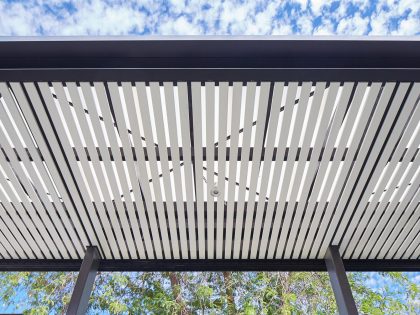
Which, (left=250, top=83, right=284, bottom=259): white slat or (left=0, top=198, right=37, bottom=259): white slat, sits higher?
(left=250, top=83, right=284, bottom=259): white slat

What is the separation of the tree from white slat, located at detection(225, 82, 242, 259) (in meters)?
2.32

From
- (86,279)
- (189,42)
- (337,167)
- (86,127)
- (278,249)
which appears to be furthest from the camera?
(278,249)

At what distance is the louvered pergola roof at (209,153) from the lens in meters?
1.70

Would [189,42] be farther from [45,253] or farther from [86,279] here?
[45,253]

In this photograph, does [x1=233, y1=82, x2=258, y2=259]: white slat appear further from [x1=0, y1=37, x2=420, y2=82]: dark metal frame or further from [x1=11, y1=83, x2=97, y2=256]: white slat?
[x1=11, y1=83, x2=97, y2=256]: white slat

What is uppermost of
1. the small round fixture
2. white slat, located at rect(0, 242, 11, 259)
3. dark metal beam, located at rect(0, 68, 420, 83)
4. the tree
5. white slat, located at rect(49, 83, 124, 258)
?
dark metal beam, located at rect(0, 68, 420, 83)

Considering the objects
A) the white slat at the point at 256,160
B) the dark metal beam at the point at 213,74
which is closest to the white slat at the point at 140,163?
the dark metal beam at the point at 213,74

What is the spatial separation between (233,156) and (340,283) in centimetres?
169

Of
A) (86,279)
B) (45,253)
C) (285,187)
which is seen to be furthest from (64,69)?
(45,253)

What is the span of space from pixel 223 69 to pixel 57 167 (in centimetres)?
156

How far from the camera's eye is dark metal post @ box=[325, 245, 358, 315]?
9.41ft

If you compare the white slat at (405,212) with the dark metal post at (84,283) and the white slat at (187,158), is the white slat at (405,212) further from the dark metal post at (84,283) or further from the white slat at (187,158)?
the dark metal post at (84,283)

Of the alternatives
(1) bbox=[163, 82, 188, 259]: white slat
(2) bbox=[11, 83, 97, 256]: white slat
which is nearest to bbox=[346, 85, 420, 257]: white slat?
(1) bbox=[163, 82, 188, 259]: white slat

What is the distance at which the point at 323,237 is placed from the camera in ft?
10.5
